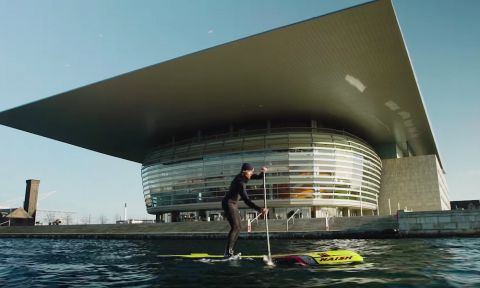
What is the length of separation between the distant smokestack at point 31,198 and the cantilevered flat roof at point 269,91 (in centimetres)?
1338

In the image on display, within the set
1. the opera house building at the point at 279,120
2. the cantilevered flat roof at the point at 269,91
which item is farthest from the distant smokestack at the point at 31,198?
the cantilevered flat roof at the point at 269,91

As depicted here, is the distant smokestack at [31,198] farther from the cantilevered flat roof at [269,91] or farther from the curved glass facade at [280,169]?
the curved glass facade at [280,169]

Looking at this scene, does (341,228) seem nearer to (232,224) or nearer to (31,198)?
(232,224)

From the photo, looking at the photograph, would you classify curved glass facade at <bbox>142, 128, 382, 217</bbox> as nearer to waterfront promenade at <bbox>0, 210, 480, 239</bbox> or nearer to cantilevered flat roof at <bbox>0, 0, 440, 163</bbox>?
cantilevered flat roof at <bbox>0, 0, 440, 163</bbox>

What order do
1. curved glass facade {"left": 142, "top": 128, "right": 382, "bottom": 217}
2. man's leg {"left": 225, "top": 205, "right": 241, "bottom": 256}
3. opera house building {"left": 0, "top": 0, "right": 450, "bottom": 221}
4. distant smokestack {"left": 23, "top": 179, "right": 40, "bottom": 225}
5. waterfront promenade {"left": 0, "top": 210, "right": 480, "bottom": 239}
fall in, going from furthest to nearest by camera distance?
distant smokestack {"left": 23, "top": 179, "right": 40, "bottom": 225} < curved glass facade {"left": 142, "top": 128, "right": 382, "bottom": 217} < opera house building {"left": 0, "top": 0, "right": 450, "bottom": 221} < waterfront promenade {"left": 0, "top": 210, "right": 480, "bottom": 239} < man's leg {"left": 225, "top": 205, "right": 241, "bottom": 256}

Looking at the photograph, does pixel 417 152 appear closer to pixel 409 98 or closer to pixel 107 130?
pixel 409 98

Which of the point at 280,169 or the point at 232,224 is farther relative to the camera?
the point at 280,169

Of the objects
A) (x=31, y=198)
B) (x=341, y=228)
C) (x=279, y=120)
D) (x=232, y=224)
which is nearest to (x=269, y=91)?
(x=279, y=120)

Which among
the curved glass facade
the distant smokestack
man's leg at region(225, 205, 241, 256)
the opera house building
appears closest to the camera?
man's leg at region(225, 205, 241, 256)

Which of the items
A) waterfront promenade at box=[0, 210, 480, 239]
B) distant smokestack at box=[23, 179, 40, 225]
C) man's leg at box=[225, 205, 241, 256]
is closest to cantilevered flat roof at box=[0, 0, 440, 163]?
waterfront promenade at box=[0, 210, 480, 239]

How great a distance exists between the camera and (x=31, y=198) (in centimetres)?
5681

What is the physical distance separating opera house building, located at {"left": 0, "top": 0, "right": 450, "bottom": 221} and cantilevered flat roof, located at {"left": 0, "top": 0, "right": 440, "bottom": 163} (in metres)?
0.12

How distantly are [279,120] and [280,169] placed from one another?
6090 mm

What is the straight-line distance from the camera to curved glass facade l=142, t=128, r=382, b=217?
40.0 m
